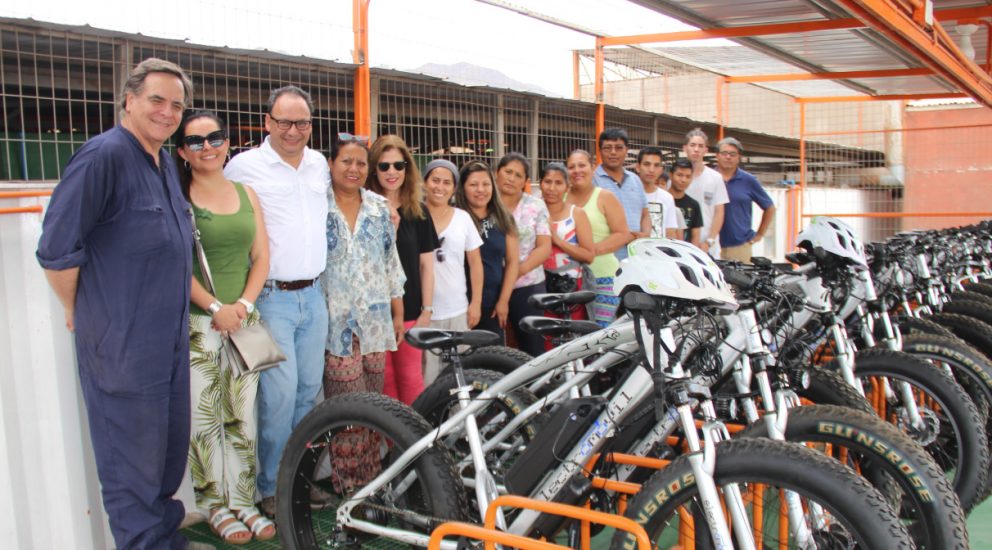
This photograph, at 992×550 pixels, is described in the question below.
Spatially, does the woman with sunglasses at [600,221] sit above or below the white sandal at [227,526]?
above

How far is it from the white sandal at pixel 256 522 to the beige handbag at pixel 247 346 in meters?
0.63

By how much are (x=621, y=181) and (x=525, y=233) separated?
3.44ft

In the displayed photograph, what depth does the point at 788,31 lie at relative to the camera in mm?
6520

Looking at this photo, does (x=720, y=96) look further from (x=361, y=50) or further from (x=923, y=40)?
(x=361, y=50)

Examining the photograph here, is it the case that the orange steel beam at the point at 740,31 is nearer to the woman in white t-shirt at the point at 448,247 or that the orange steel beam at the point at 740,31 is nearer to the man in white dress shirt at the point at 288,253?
the woman in white t-shirt at the point at 448,247

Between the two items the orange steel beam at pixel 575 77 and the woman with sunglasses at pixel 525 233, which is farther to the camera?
the orange steel beam at pixel 575 77

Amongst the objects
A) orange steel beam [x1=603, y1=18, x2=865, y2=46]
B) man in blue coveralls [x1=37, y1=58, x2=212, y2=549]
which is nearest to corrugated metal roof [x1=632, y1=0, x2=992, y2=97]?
orange steel beam [x1=603, y1=18, x2=865, y2=46]

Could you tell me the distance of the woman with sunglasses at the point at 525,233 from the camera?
4637 millimetres

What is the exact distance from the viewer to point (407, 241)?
4.01 metres

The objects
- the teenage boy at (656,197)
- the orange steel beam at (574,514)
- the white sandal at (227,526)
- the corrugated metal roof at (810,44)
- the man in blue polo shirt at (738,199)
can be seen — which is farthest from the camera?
the man in blue polo shirt at (738,199)

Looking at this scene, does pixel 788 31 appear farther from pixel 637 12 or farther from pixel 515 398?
pixel 515 398

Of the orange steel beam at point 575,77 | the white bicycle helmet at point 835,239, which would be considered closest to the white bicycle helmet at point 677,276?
the white bicycle helmet at point 835,239

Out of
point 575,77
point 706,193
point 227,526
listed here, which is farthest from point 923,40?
point 227,526

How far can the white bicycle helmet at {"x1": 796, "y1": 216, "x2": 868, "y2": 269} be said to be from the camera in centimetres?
352
